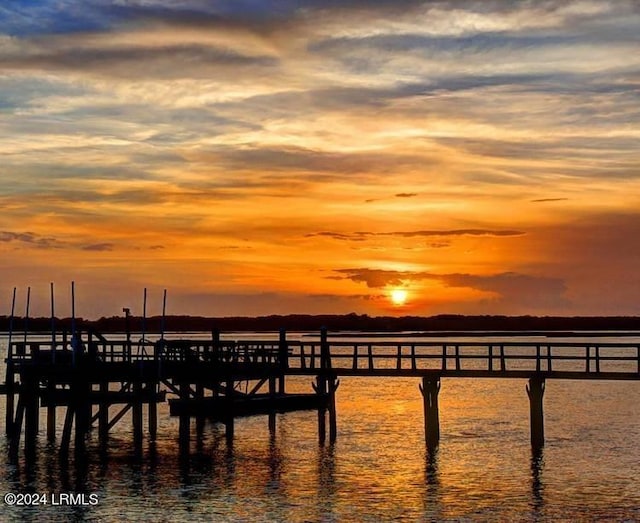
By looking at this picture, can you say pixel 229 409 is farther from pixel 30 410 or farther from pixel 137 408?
pixel 30 410

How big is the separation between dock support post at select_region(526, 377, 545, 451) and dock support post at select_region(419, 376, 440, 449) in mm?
4287

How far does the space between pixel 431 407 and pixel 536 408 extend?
16.1ft

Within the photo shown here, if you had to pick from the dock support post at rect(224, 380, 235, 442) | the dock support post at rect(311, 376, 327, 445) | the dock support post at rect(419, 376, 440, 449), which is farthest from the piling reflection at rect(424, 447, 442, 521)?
the dock support post at rect(224, 380, 235, 442)

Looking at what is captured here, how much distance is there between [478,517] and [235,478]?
10.9 m

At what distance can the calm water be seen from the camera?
3428 cm

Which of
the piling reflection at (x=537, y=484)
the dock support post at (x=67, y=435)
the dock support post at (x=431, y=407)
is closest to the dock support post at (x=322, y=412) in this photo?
the dock support post at (x=431, y=407)

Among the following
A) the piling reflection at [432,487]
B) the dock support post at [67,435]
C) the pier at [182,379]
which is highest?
the pier at [182,379]

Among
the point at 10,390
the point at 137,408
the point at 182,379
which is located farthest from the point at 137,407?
the point at 10,390

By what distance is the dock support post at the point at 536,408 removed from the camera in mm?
47000

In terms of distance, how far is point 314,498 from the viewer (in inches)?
1430

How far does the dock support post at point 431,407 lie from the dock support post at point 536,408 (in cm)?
429

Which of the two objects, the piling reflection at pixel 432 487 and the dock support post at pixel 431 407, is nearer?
the piling reflection at pixel 432 487

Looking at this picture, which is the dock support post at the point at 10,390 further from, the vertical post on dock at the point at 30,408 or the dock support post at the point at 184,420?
the dock support post at the point at 184,420

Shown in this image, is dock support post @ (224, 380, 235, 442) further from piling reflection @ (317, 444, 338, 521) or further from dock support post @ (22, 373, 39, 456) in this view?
dock support post @ (22, 373, 39, 456)
